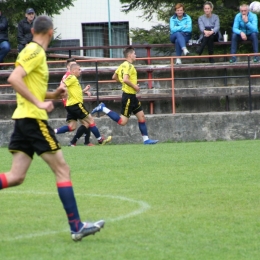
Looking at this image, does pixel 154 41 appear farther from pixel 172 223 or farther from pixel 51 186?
pixel 172 223

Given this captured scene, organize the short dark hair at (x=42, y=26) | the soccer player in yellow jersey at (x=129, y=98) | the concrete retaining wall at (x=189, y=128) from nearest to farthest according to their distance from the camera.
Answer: the short dark hair at (x=42, y=26) → the soccer player in yellow jersey at (x=129, y=98) → the concrete retaining wall at (x=189, y=128)

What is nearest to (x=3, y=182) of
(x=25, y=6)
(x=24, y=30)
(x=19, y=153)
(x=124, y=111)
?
(x=19, y=153)

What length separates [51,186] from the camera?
1094cm

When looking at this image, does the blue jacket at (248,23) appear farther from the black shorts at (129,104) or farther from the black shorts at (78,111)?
the black shorts at (78,111)

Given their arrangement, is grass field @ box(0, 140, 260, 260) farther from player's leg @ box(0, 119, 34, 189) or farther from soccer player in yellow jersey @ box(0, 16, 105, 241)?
player's leg @ box(0, 119, 34, 189)

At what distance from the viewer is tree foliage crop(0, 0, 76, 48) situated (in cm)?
2331

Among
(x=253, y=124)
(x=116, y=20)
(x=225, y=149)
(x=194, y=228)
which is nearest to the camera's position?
(x=194, y=228)

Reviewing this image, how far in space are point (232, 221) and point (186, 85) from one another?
47.4 ft

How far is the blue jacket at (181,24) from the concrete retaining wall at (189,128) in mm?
2866

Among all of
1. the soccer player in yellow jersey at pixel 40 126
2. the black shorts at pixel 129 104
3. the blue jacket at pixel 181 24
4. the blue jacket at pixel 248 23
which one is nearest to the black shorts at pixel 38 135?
the soccer player in yellow jersey at pixel 40 126

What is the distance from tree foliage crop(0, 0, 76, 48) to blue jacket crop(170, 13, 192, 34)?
3.86 meters

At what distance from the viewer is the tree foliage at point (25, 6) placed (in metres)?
23.3

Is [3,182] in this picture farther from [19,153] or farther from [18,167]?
[19,153]

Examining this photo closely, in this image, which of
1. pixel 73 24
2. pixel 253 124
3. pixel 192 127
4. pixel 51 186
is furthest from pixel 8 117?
pixel 73 24
